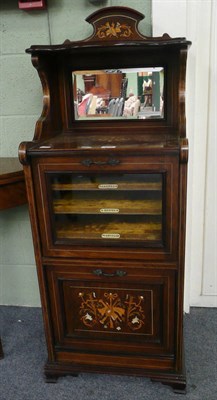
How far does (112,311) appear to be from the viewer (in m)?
1.59

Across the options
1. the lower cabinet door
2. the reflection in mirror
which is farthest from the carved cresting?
the lower cabinet door

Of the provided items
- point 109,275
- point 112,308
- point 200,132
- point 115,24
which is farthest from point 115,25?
point 112,308

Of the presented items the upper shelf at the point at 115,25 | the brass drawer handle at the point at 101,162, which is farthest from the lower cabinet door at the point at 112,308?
the upper shelf at the point at 115,25

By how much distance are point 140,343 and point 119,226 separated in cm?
54

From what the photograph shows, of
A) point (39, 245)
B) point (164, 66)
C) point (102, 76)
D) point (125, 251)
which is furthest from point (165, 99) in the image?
point (39, 245)

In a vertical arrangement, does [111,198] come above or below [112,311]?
above

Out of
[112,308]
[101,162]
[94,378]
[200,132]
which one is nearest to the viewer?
[101,162]

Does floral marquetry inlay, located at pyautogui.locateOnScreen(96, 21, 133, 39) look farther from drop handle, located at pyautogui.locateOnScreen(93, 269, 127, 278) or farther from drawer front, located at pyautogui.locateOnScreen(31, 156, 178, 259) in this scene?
drop handle, located at pyautogui.locateOnScreen(93, 269, 127, 278)

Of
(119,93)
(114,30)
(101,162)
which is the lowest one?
(101,162)

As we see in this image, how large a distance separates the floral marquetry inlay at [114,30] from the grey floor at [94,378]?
5.04 ft

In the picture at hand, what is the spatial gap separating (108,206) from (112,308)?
1.50ft

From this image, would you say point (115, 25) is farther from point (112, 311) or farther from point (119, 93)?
point (112, 311)

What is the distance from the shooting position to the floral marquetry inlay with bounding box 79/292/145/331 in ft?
5.12

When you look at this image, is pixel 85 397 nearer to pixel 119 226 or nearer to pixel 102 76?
pixel 119 226
